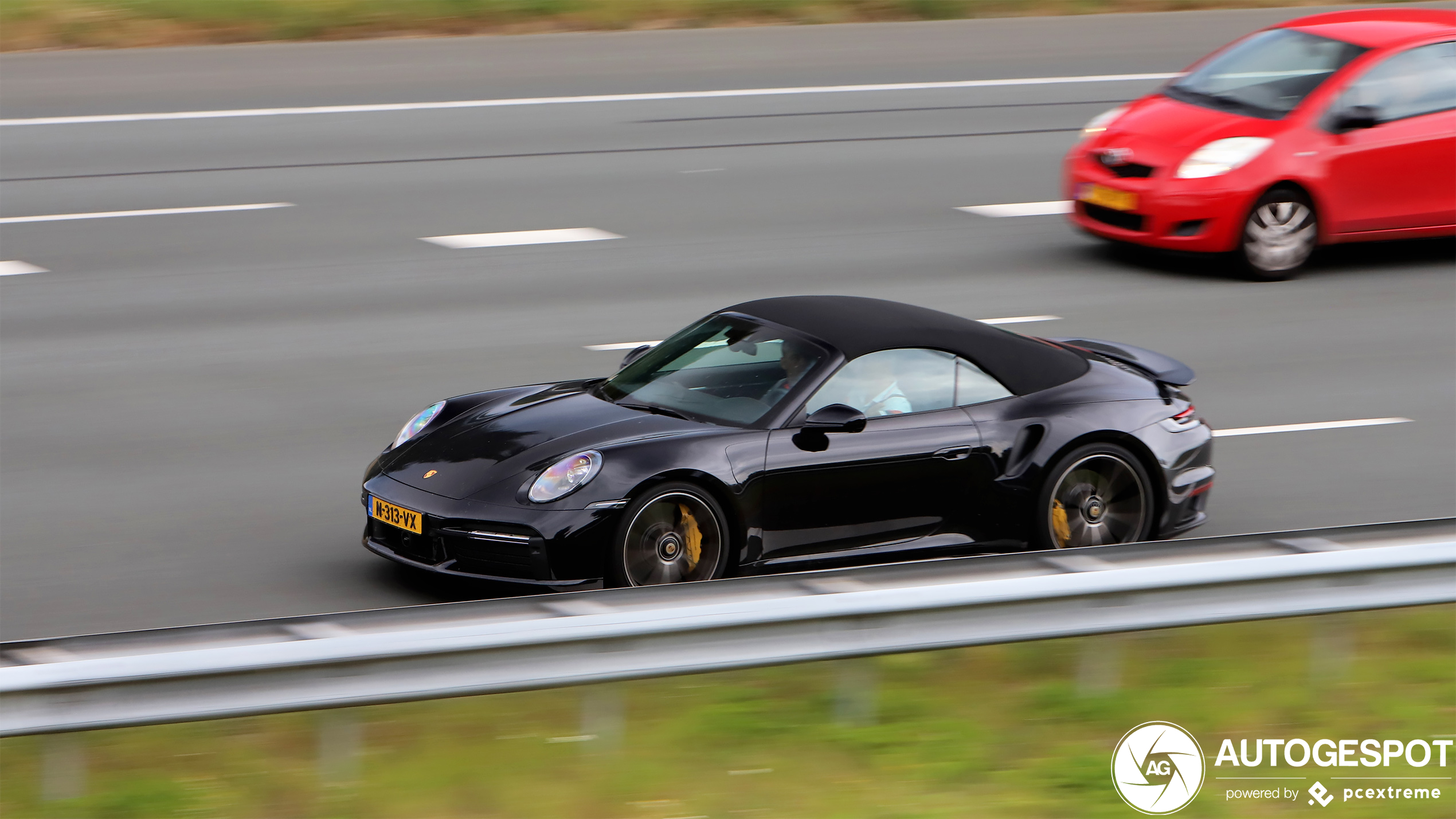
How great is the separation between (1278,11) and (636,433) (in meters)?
17.3

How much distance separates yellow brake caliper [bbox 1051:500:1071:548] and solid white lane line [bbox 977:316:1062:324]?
4.19 m

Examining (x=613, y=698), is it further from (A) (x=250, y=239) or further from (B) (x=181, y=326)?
(A) (x=250, y=239)

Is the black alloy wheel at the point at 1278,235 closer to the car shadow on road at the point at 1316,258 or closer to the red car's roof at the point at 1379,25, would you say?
the car shadow on road at the point at 1316,258

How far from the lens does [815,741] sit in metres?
5.13

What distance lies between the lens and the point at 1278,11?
22.1m

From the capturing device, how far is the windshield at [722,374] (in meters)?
7.34

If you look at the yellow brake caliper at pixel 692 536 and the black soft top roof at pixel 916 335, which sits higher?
the black soft top roof at pixel 916 335

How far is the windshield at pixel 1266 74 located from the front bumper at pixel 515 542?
7929mm

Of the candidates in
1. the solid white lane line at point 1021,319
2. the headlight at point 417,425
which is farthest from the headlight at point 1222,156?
the headlight at point 417,425

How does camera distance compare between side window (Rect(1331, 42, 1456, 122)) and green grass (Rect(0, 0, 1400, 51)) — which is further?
green grass (Rect(0, 0, 1400, 51))

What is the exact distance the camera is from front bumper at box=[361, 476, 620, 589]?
6.73 metres

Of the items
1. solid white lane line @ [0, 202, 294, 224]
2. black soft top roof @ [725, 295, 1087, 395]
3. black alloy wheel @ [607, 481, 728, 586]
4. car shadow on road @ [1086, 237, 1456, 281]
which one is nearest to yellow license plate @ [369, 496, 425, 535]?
black alloy wheel @ [607, 481, 728, 586]

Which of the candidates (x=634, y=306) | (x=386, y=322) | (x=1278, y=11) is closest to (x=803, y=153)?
(x=634, y=306)

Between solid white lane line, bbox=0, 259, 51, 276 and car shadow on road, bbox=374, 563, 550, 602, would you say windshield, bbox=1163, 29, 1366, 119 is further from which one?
solid white lane line, bbox=0, 259, 51, 276
